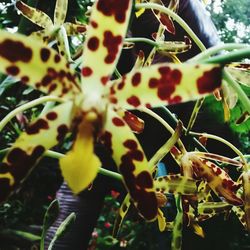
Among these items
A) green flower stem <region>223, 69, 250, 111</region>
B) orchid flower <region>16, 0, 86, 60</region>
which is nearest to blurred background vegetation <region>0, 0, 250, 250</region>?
orchid flower <region>16, 0, 86, 60</region>

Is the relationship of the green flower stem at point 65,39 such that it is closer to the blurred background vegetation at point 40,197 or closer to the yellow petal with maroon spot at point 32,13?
the yellow petal with maroon spot at point 32,13

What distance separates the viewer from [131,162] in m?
0.42

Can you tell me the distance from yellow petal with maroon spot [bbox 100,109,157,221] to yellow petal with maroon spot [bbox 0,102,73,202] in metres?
0.04

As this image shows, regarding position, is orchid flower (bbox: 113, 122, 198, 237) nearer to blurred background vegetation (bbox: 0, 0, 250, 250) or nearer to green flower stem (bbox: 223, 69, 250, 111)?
green flower stem (bbox: 223, 69, 250, 111)

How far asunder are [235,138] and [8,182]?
3.80 ft

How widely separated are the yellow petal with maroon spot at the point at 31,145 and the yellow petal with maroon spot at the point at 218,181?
202 mm

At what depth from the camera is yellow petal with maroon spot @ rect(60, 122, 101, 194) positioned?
0.39 metres

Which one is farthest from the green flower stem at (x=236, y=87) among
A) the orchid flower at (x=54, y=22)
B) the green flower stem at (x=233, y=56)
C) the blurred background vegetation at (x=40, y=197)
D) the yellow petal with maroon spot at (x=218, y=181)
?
the blurred background vegetation at (x=40, y=197)

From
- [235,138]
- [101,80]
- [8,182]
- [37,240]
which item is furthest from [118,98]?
[37,240]

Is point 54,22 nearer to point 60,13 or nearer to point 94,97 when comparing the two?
point 60,13

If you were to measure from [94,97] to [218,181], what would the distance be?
21cm

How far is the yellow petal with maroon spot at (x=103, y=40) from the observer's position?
1.28 feet

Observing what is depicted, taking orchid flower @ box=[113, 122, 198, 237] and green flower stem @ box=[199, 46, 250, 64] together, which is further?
orchid flower @ box=[113, 122, 198, 237]

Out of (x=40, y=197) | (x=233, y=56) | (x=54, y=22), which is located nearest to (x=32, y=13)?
(x=54, y=22)
